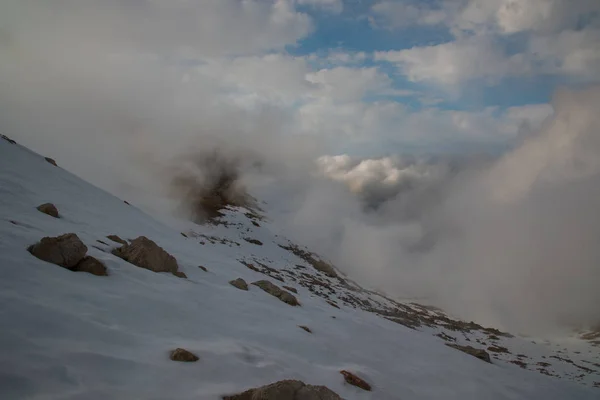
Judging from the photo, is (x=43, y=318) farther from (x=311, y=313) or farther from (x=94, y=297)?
(x=311, y=313)

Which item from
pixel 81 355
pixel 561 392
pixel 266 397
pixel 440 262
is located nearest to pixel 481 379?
pixel 561 392

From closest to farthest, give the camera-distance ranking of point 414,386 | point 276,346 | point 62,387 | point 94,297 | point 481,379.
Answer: point 62,387 < point 94,297 < point 276,346 < point 414,386 < point 481,379

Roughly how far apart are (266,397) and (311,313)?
11080 millimetres

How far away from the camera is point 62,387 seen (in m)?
4.97

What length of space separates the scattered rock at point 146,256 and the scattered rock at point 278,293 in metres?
6.26

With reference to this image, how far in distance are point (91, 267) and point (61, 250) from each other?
0.95m

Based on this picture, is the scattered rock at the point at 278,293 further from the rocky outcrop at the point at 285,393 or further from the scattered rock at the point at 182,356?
the rocky outcrop at the point at 285,393

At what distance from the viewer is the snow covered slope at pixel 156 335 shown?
5672mm

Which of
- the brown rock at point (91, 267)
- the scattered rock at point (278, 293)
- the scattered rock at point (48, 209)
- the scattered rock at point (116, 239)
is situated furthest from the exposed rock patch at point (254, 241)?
the brown rock at point (91, 267)

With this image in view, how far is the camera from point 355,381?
9.20 metres

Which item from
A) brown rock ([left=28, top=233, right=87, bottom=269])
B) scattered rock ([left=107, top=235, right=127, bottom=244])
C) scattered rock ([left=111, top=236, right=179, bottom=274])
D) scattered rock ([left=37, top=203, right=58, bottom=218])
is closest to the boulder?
scattered rock ([left=111, top=236, right=179, bottom=274])

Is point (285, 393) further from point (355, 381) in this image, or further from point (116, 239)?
point (116, 239)

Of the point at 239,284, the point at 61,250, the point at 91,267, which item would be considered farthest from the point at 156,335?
the point at 239,284

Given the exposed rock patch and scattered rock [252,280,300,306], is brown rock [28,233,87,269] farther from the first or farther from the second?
the exposed rock patch
